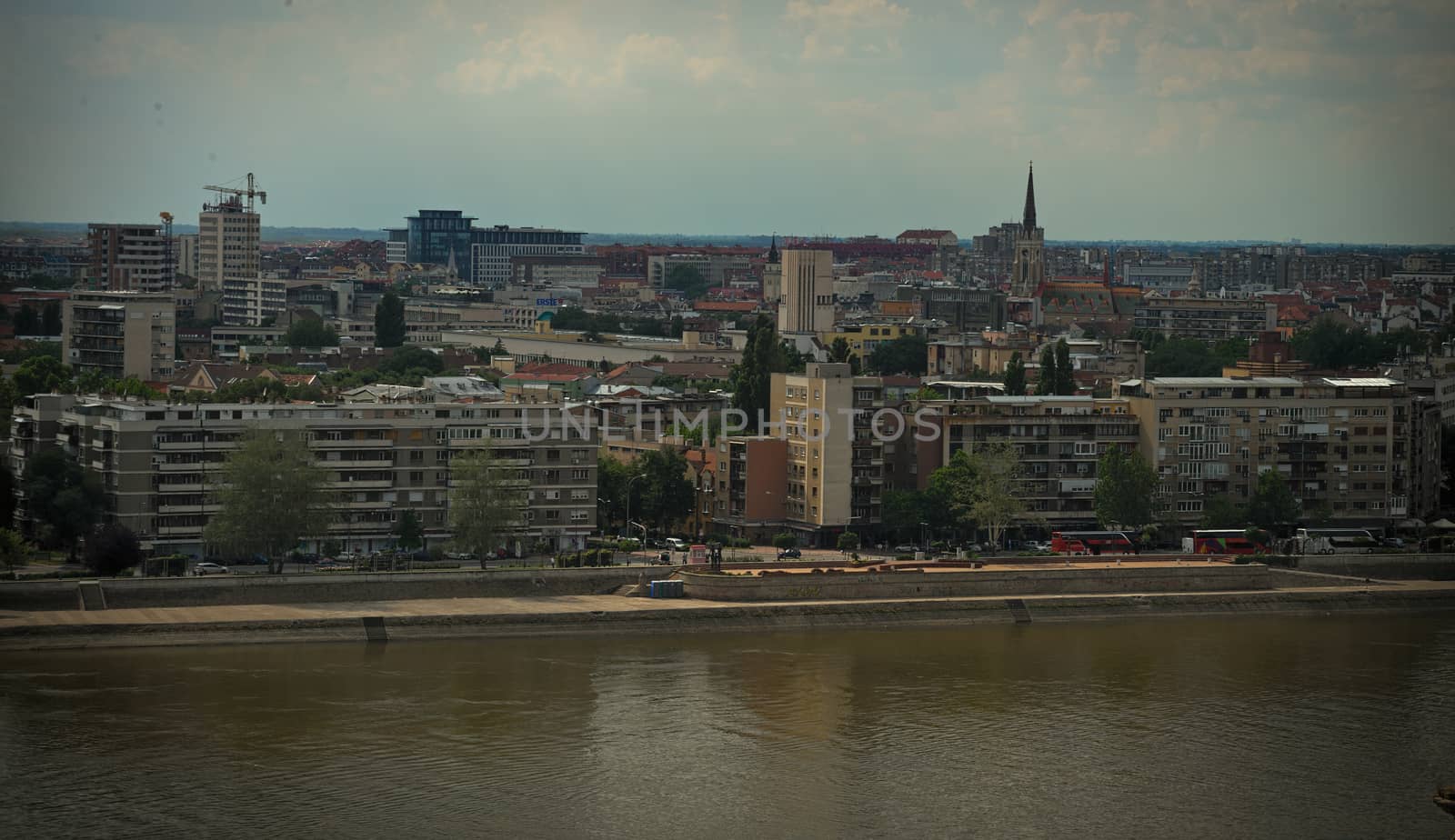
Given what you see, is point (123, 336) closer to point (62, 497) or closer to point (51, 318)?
point (51, 318)

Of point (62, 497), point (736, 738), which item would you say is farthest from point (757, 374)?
point (736, 738)

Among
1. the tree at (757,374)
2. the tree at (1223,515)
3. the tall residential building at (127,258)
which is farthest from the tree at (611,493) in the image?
the tall residential building at (127,258)

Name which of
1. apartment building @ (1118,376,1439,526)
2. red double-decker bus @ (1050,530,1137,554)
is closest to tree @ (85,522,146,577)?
red double-decker bus @ (1050,530,1137,554)

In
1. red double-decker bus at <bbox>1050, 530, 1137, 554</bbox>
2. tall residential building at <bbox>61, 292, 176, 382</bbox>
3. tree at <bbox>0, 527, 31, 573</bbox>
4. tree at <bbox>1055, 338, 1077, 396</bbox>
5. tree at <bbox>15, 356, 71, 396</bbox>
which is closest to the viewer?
tree at <bbox>0, 527, 31, 573</bbox>

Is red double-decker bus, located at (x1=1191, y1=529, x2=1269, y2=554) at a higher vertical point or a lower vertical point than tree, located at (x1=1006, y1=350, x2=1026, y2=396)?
lower

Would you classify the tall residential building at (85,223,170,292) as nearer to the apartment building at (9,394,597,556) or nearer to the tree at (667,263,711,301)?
the tree at (667,263,711,301)

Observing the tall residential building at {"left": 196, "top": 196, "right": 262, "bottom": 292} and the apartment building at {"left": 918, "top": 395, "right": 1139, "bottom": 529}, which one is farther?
the tall residential building at {"left": 196, "top": 196, "right": 262, "bottom": 292}

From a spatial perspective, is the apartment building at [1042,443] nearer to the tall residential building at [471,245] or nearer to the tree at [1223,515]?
the tree at [1223,515]
